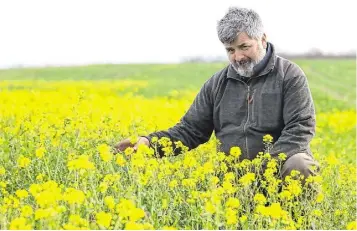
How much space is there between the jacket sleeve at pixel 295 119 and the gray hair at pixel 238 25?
0.46 metres

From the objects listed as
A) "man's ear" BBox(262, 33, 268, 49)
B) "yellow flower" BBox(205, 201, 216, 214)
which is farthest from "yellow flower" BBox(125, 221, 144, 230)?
"man's ear" BBox(262, 33, 268, 49)

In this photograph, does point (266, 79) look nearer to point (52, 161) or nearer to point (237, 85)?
point (237, 85)

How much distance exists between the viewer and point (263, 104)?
5605 mm

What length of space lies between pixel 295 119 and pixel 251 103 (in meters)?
0.40

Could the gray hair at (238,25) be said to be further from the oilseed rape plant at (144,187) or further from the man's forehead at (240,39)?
the oilseed rape plant at (144,187)

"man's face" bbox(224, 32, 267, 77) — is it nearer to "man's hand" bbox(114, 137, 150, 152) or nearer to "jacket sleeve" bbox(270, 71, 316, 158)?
"jacket sleeve" bbox(270, 71, 316, 158)

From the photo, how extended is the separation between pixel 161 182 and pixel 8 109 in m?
4.12

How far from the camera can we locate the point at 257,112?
5.62 meters

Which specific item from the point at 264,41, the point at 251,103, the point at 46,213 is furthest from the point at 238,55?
the point at 46,213

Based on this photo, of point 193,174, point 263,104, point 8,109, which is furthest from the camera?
point 8,109

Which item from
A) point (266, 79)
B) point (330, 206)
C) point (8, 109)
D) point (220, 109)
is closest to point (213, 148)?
point (220, 109)

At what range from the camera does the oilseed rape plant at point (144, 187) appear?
3.73 metres

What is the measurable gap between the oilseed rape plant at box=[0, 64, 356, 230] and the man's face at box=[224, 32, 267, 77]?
0.60 meters

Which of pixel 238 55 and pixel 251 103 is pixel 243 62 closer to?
pixel 238 55
